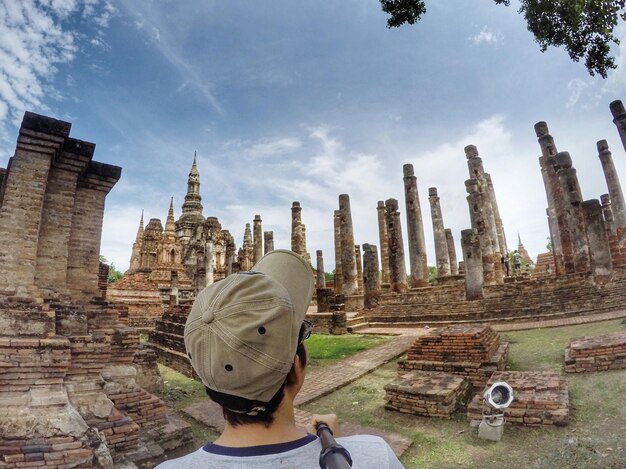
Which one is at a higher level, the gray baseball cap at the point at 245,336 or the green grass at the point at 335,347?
the gray baseball cap at the point at 245,336

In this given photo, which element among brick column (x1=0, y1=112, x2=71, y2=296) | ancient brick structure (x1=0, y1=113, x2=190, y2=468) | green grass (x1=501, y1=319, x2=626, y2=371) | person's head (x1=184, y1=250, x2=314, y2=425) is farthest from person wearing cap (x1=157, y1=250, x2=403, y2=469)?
green grass (x1=501, y1=319, x2=626, y2=371)

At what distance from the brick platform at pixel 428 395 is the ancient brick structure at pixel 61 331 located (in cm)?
285

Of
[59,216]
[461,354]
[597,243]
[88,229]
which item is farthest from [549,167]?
[59,216]

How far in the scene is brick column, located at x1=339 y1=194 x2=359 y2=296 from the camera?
2042 centimetres

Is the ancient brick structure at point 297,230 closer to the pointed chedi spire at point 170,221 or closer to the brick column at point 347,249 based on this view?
the brick column at point 347,249

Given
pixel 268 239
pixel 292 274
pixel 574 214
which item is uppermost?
pixel 268 239

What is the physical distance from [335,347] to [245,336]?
30.9 ft

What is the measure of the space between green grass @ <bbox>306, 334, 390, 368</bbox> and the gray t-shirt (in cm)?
673

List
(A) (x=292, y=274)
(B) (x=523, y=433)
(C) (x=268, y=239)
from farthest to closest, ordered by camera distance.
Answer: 1. (C) (x=268, y=239)
2. (B) (x=523, y=433)
3. (A) (x=292, y=274)

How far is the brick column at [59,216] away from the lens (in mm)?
5145

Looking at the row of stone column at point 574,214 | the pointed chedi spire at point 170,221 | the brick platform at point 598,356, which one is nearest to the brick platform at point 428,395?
the brick platform at point 598,356

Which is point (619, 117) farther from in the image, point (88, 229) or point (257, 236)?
point (257, 236)

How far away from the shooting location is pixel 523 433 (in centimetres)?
391

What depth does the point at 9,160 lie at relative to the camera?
16.4 feet
